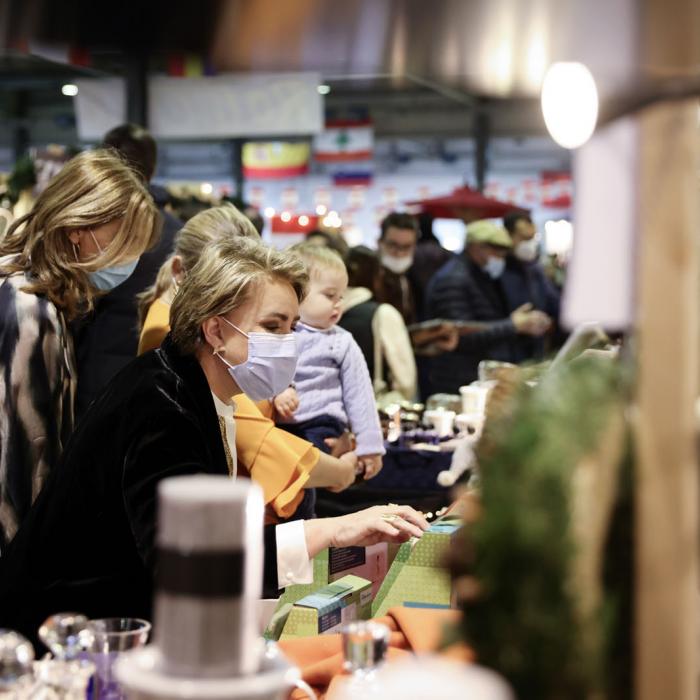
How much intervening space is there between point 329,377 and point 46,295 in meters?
2.09

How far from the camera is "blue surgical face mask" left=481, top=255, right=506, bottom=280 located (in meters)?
7.51

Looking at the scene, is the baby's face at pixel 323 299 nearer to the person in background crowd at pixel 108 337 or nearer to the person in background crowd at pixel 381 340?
the person in background crowd at pixel 108 337

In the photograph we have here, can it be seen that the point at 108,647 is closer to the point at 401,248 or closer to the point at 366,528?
the point at 366,528

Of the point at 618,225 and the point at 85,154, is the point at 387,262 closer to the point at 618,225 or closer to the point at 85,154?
the point at 85,154

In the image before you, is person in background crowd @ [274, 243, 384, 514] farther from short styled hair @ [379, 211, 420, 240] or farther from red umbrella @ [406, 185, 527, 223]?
red umbrella @ [406, 185, 527, 223]

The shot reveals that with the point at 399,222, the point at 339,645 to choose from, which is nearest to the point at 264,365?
the point at 339,645

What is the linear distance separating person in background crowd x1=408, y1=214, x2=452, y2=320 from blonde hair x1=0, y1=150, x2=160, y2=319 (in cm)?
502

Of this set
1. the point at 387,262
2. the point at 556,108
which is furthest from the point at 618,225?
the point at 387,262

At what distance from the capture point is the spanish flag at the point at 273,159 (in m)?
17.4

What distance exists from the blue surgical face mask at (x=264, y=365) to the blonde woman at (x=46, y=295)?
1.75 feet

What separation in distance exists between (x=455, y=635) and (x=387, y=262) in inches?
266

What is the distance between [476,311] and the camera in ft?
23.8

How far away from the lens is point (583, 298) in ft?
3.85

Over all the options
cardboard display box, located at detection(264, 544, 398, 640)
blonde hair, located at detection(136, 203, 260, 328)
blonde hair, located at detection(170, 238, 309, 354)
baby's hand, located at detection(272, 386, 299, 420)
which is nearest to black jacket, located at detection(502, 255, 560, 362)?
baby's hand, located at detection(272, 386, 299, 420)
